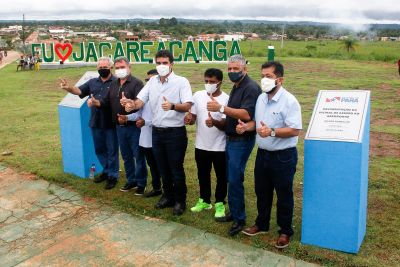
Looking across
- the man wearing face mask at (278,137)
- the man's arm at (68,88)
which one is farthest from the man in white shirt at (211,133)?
the man's arm at (68,88)

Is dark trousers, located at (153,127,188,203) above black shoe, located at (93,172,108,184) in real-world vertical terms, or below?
above

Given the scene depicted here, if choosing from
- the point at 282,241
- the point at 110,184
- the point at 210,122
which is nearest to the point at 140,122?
the point at 210,122

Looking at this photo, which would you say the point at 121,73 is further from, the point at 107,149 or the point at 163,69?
the point at 107,149

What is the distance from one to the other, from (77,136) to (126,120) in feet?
4.06

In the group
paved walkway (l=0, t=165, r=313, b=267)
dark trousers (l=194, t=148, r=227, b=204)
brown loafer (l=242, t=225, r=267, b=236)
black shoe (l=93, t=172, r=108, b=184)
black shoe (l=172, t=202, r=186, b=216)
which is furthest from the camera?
black shoe (l=93, t=172, r=108, b=184)

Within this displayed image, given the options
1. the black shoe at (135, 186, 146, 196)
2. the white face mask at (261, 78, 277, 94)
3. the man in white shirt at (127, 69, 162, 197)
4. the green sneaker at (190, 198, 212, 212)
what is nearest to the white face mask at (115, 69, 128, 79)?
the man in white shirt at (127, 69, 162, 197)

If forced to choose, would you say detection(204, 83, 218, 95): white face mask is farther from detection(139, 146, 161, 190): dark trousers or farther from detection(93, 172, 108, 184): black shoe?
detection(93, 172, 108, 184): black shoe

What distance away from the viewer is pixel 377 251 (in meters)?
3.72

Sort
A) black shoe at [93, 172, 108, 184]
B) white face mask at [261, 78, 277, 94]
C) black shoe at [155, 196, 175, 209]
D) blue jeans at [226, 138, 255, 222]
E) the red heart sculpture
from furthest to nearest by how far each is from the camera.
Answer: the red heart sculpture, black shoe at [93, 172, 108, 184], black shoe at [155, 196, 175, 209], blue jeans at [226, 138, 255, 222], white face mask at [261, 78, 277, 94]

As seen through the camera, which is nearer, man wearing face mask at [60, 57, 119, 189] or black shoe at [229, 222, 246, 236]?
black shoe at [229, 222, 246, 236]

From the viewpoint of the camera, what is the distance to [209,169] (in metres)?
4.46

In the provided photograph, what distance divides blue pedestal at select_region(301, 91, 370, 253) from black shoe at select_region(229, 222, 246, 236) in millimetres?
606

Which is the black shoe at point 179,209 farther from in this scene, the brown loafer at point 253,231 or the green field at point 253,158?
the brown loafer at point 253,231

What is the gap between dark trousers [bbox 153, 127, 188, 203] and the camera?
4.40m
